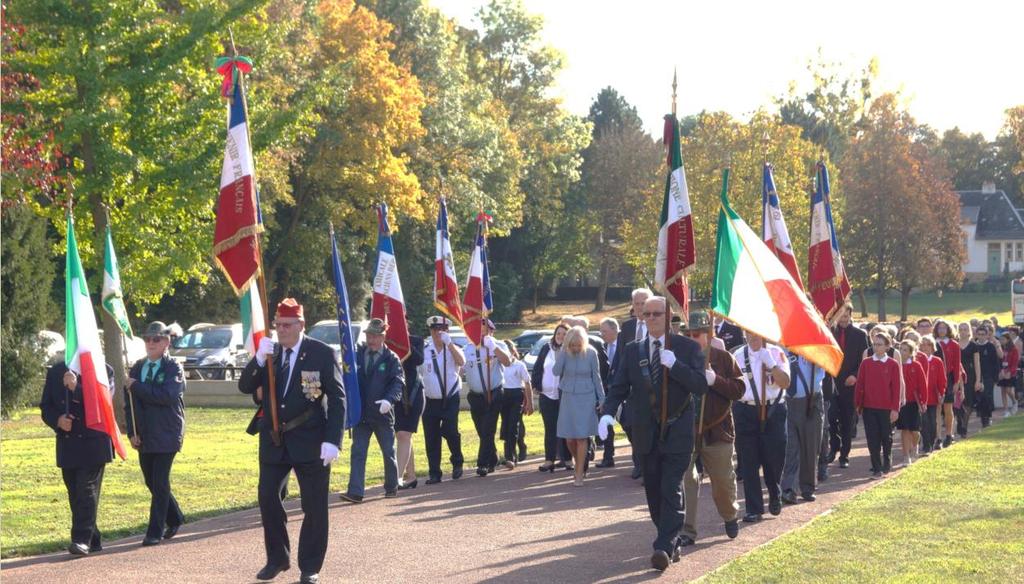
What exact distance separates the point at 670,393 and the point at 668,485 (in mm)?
691

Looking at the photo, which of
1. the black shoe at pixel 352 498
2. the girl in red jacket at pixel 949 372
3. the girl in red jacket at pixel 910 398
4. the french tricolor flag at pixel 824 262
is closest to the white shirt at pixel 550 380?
the french tricolor flag at pixel 824 262

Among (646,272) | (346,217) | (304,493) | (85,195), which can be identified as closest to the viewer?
(304,493)

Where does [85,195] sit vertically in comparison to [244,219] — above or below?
above

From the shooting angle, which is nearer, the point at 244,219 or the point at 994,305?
the point at 244,219

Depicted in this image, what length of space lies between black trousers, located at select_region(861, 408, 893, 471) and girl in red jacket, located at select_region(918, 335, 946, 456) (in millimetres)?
2062

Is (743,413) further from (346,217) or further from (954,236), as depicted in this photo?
(954,236)

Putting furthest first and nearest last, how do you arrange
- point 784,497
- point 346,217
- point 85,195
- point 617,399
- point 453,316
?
point 346,217 → point 85,195 → point 453,316 → point 784,497 → point 617,399

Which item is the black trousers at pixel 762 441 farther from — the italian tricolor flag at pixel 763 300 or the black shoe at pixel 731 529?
the italian tricolor flag at pixel 763 300

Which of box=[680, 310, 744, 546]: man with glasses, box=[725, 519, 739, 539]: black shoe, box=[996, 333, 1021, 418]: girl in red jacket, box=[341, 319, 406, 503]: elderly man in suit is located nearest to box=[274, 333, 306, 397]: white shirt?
box=[680, 310, 744, 546]: man with glasses

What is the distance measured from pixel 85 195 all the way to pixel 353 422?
42.0ft

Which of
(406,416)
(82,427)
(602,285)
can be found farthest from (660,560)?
(602,285)

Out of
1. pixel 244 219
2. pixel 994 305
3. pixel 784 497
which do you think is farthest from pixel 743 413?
pixel 994 305

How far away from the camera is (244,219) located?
1082 cm

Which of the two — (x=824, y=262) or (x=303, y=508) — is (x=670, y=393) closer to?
(x=303, y=508)
